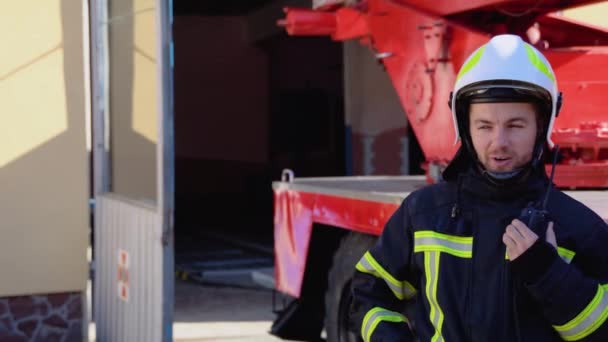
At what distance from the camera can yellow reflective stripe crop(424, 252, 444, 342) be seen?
2.61 metres

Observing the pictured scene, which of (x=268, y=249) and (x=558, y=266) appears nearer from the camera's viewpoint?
(x=558, y=266)

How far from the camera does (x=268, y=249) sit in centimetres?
1584

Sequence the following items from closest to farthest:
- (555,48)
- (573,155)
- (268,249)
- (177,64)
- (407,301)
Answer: (407,301)
(573,155)
(555,48)
(268,249)
(177,64)

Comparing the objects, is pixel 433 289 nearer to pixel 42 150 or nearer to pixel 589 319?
pixel 589 319

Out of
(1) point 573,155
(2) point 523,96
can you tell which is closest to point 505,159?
(2) point 523,96

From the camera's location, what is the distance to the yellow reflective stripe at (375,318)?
2752mm

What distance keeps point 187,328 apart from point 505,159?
694 cm

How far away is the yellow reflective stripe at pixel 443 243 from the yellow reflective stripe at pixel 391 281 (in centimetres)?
13

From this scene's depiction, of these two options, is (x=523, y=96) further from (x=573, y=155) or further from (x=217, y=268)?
(x=217, y=268)

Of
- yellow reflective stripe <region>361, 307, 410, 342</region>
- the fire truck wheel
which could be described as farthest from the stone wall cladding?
yellow reflective stripe <region>361, 307, 410, 342</region>

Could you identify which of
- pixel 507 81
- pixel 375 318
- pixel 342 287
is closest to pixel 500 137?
pixel 507 81

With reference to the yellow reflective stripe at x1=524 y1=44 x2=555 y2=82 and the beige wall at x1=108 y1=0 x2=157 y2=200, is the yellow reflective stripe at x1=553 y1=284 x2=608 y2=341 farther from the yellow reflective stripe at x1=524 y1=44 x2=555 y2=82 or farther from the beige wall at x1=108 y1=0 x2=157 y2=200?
the beige wall at x1=108 y1=0 x2=157 y2=200

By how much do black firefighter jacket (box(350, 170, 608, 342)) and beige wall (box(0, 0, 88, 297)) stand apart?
5081 mm

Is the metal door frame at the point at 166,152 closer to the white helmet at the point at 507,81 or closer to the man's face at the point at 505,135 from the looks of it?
the white helmet at the point at 507,81
